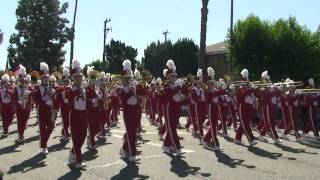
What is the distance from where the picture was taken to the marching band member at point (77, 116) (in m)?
10.9

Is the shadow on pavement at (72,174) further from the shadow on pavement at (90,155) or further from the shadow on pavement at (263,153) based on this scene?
the shadow on pavement at (263,153)

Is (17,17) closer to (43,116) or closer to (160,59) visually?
(160,59)

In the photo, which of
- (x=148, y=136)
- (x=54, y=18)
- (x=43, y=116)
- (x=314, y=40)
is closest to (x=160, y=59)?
(x=54, y=18)

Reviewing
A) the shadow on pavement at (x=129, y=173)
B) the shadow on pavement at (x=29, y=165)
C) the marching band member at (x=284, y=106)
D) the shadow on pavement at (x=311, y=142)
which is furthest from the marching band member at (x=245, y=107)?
the shadow on pavement at (x=29, y=165)

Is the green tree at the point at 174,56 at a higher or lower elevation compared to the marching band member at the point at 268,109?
higher

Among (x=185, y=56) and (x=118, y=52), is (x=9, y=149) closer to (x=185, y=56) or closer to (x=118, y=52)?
(x=185, y=56)

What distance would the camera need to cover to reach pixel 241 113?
49.1 ft

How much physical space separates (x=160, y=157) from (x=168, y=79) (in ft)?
6.46

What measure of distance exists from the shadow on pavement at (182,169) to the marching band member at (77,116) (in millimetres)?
1910

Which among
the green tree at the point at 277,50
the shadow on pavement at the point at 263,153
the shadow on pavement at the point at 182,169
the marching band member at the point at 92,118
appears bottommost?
the shadow on pavement at the point at 182,169

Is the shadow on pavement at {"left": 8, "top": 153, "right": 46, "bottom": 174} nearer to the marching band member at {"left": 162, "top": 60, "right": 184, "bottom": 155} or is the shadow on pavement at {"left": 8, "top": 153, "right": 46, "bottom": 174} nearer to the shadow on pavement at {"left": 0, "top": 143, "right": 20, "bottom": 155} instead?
the shadow on pavement at {"left": 0, "top": 143, "right": 20, "bottom": 155}

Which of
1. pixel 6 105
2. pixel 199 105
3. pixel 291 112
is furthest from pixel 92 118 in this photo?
pixel 291 112

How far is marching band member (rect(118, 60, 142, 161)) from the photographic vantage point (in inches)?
464

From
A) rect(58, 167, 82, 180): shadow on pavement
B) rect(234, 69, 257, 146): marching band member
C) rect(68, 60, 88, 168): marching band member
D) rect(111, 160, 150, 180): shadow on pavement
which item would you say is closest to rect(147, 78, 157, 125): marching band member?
rect(234, 69, 257, 146): marching band member
